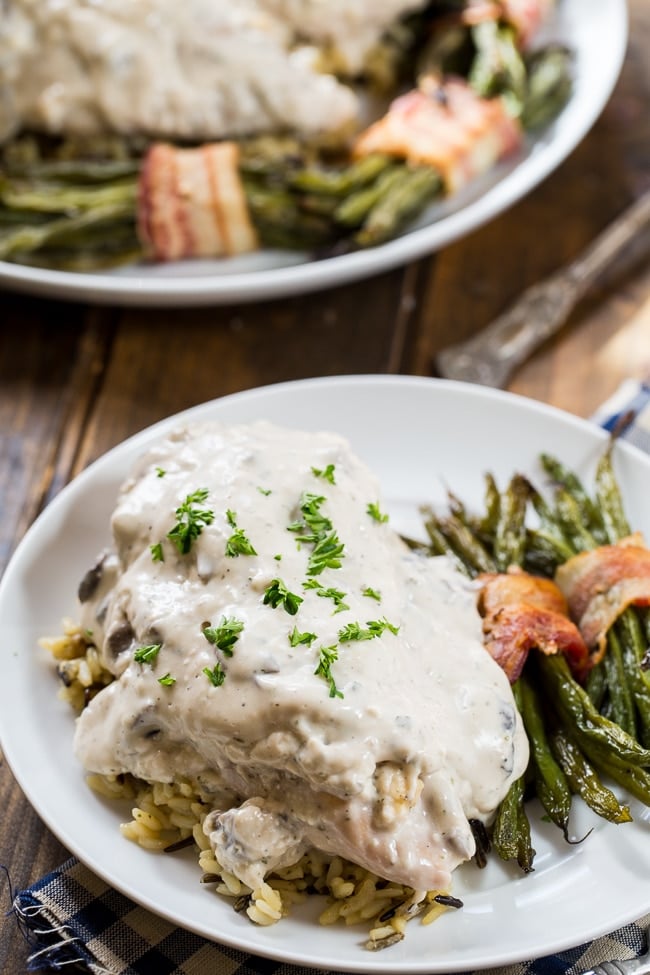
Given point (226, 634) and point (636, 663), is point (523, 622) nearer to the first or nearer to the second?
point (636, 663)

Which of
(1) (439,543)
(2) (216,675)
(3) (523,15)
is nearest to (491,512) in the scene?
(1) (439,543)

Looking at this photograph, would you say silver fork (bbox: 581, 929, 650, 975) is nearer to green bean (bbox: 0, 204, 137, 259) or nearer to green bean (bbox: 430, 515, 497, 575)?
green bean (bbox: 430, 515, 497, 575)

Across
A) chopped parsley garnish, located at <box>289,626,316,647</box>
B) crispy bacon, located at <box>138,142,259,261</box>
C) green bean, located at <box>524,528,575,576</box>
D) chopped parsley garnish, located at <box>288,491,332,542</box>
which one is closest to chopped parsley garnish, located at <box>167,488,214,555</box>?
chopped parsley garnish, located at <box>288,491,332,542</box>

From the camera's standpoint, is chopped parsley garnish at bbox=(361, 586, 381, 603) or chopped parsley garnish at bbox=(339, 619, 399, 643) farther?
chopped parsley garnish at bbox=(361, 586, 381, 603)

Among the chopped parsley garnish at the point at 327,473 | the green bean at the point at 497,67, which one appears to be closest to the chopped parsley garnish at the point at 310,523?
the chopped parsley garnish at the point at 327,473

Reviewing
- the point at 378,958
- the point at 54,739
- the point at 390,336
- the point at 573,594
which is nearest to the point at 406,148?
the point at 390,336

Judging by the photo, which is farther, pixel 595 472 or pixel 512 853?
pixel 595 472

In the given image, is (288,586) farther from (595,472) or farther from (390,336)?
(390,336)
